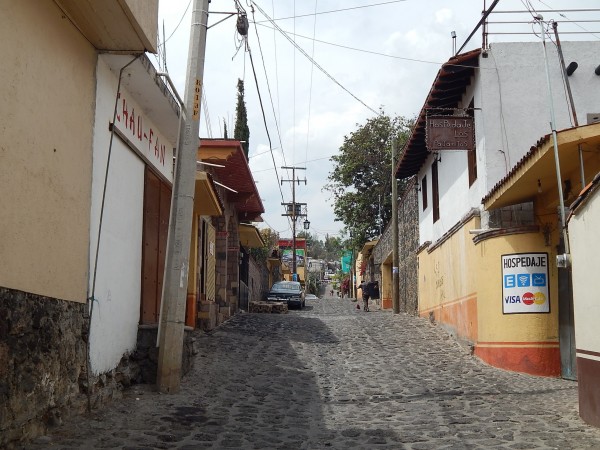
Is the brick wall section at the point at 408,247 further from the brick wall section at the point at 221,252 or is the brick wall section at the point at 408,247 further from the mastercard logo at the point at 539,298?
the mastercard logo at the point at 539,298

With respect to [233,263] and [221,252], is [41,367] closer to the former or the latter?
[221,252]

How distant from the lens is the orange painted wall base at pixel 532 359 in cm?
1058

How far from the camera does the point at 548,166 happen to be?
9242mm

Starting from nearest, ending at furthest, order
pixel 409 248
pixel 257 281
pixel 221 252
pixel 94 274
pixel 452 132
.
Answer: pixel 94 274 < pixel 452 132 < pixel 221 252 < pixel 409 248 < pixel 257 281

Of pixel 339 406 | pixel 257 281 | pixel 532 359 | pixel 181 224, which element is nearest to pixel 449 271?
pixel 532 359

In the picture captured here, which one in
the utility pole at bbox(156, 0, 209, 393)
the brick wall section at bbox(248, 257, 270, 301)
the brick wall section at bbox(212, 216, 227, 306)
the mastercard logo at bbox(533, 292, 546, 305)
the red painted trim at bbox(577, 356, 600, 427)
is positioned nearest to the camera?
the red painted trim at bbox(577, 356, 600, 427)

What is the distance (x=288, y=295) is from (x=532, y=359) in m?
19.1

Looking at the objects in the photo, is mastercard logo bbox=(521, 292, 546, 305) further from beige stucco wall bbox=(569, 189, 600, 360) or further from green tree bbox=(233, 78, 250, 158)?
green tree bbox=(233, 78, 250, 158)

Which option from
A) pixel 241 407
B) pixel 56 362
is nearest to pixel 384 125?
pixel 241 407

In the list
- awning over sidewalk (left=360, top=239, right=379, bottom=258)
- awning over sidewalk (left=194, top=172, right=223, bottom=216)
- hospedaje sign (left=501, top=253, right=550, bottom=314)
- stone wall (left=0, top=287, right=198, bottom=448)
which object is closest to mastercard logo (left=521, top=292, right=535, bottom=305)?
hospedaje sign (left=501, top=253, right=550, bottom=314)

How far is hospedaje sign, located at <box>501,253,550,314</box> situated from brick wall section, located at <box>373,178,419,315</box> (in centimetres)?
901

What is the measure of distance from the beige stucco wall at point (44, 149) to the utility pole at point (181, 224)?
1.61 metres

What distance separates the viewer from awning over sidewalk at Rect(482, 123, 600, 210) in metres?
8.55

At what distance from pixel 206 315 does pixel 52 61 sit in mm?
9235
